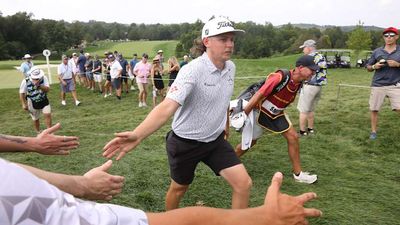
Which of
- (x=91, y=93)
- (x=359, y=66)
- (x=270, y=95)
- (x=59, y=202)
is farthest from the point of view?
(x=359, y=66)

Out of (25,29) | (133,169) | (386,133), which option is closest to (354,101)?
(386,133)

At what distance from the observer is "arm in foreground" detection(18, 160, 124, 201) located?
191 centimetres

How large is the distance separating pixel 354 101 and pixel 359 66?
2049 centimetres

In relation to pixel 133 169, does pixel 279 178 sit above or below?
above

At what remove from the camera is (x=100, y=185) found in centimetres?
206

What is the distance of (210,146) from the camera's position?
3602 millimetres

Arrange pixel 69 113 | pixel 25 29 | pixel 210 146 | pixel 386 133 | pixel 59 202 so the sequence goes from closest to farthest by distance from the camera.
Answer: pixel 59 202 → pixel 210 146 → pixel 386 133 → pixel 69 113 → pixel 25 29

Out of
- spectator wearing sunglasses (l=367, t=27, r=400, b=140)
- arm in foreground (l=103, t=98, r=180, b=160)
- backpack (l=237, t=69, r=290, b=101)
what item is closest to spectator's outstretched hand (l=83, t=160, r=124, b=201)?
arm in foreground (l=103, t=98, r=180, b=160)

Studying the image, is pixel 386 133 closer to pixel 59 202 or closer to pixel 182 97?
pixel 182 97

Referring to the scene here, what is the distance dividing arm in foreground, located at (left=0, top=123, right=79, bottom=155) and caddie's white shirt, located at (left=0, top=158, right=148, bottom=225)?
1258 mm

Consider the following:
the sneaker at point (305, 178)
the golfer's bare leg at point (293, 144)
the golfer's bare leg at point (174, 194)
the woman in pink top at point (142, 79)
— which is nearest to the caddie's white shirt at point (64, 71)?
the woman in pink top at point (142, 79)

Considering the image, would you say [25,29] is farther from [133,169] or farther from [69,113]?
[133,169]

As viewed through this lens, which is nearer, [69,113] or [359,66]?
[69,113]

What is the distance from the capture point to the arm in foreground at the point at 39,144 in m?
2.58
